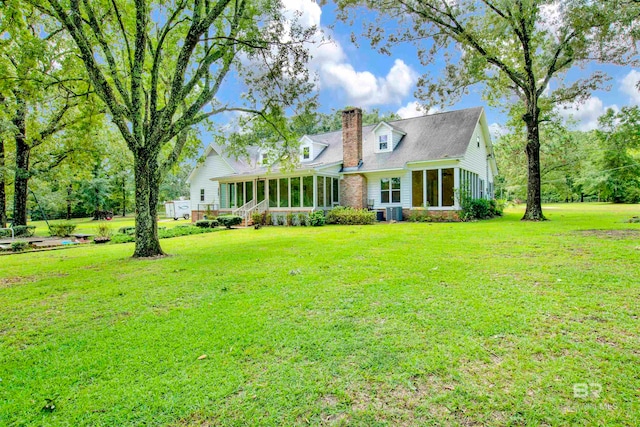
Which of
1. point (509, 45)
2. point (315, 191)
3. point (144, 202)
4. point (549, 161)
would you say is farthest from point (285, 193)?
point (549, 161)

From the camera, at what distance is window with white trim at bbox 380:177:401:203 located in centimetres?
1931

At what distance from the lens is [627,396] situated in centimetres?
229

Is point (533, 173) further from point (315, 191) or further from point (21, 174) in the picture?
point (21, 174)

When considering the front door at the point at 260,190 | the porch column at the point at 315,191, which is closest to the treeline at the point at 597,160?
the porch column at the point at 315,191

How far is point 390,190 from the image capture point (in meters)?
19.5

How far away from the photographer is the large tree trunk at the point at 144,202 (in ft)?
28.8

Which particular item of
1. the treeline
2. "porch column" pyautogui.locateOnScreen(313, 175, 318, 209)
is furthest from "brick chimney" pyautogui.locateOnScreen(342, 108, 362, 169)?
the treeline

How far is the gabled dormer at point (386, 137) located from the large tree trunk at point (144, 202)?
1473cm

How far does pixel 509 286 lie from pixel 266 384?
3.87 m

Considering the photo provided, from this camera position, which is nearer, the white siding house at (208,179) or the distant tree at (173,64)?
the distant tree at (173,64)

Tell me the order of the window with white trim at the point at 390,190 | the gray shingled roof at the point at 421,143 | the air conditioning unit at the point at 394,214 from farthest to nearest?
the window with white trim at the point at 390,190 → the air conditioning unit at the point at 394,214 → the gray shingled roof at the point at 421,143

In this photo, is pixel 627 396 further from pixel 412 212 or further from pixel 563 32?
pixel 563 32

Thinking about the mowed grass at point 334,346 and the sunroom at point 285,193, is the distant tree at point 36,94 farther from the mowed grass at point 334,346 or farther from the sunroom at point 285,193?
the sunroom at point 285,193

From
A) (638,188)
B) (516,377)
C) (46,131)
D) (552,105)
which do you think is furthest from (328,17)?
(638,188)
